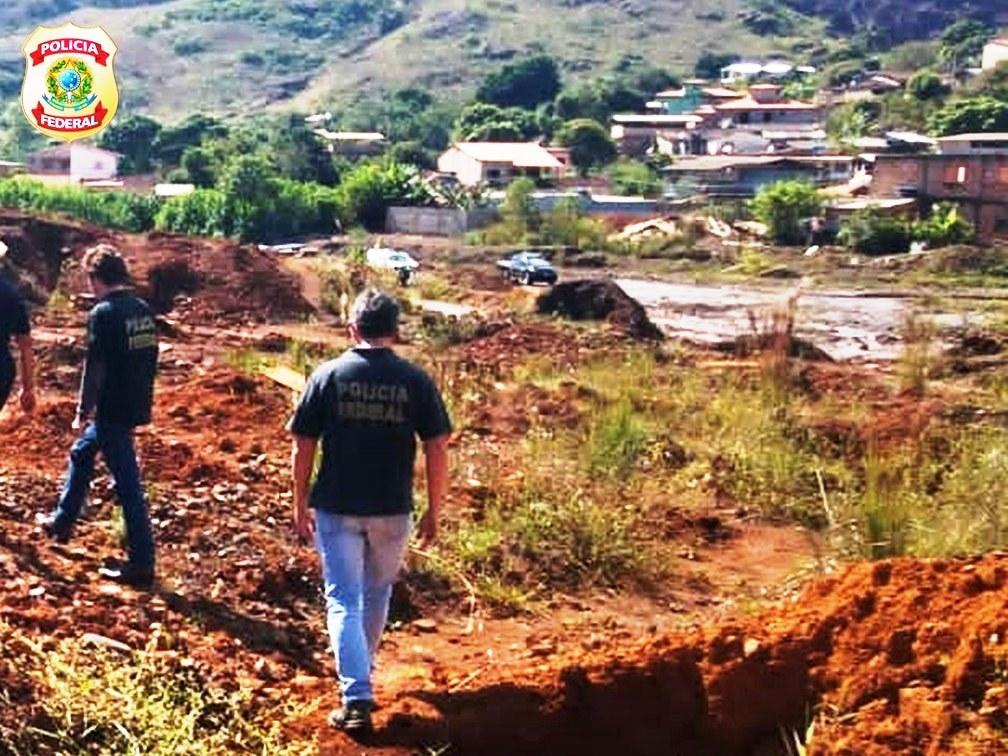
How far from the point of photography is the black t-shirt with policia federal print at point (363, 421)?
4875 millimetres

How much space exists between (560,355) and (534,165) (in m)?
52.2

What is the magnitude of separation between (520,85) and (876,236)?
51.3 meters

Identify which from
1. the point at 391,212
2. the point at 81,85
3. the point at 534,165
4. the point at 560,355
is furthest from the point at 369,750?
the point at 534,165

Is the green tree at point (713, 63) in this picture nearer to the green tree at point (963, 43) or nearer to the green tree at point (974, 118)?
the green tree at point (963, 43)

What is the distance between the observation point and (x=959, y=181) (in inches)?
2264

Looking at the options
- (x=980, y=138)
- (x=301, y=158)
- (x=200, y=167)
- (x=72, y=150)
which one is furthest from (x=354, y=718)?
(x=72, y=150)

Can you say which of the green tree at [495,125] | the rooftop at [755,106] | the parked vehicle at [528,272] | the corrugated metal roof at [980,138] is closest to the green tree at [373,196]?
the parked vehicle at [528,272]

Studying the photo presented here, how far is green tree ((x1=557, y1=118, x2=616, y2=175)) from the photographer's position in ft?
258

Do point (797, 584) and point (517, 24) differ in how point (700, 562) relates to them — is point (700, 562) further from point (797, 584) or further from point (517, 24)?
point (517, 24)

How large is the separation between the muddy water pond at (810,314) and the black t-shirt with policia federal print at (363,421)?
18519 mm

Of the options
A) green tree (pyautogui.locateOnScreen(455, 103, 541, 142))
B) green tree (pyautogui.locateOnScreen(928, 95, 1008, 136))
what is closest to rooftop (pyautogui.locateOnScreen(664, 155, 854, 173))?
green tree (pyautogui.locateOnScreen(928, 95, 1008, 136))

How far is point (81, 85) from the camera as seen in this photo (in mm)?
15398

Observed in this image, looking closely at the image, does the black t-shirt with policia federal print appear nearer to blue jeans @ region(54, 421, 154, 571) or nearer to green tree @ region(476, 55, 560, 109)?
blue jeans @ region(54, 421, 154, 571)

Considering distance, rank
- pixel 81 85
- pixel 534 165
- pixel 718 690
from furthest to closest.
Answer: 1. pixel 534 165
2. pixel 81 85
3. pixel 718 690
